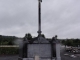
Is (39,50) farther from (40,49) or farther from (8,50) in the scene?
(8,50)

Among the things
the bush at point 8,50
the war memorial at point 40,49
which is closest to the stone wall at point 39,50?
the war memorial at point 40,49

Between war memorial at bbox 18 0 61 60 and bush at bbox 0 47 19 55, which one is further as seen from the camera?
bush at bbox 0 47 19 55

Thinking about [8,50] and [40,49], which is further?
[8,50]

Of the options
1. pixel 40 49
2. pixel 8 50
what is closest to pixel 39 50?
pixel 40 49

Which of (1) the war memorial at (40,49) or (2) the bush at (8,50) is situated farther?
(2) the bush at (8,50)

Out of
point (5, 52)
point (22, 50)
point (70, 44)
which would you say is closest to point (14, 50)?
point (5, 52)

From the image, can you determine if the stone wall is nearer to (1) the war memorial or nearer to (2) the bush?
(1) the war memorial

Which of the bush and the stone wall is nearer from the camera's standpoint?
the stone wall

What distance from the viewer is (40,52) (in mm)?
13633

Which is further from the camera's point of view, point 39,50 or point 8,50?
point 8,50

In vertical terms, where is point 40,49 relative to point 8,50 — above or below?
above

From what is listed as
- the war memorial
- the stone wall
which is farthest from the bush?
the stone wall

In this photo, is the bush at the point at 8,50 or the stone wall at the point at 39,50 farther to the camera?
the bush at the point at 8,50

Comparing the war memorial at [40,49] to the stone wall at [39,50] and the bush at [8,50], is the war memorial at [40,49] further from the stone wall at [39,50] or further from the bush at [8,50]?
the bush at [8,50]
